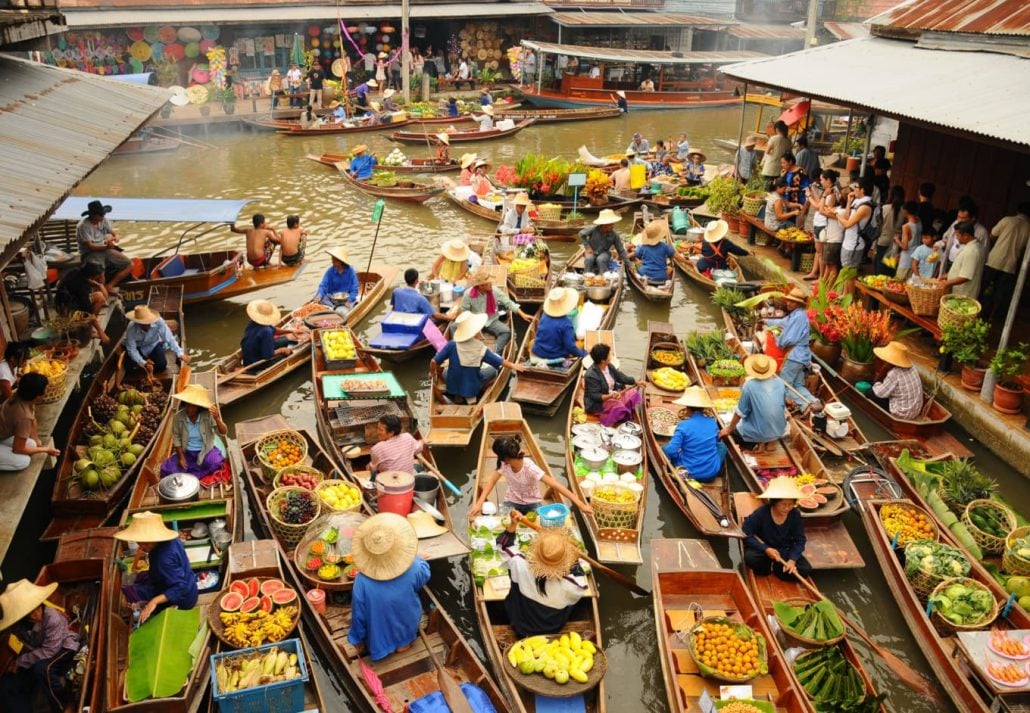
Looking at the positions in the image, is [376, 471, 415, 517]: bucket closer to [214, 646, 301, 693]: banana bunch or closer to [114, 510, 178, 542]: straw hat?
[214, 646, 301, 693]: banana bunch

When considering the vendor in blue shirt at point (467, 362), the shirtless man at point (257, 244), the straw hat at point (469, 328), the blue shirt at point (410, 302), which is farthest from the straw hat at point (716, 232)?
the shirtless man at point (257, 244)

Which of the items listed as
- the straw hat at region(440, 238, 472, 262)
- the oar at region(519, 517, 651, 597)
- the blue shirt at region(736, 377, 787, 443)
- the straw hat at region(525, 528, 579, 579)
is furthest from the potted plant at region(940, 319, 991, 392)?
the straw hat at region(440, 238, 472, 262)

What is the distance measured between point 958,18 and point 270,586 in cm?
1392

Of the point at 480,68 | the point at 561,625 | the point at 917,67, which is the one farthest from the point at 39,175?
the point at 480,68

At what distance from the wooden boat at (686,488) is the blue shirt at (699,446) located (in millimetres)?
131

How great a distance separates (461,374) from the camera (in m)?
10.3

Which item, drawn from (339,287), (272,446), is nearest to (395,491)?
(272,446)

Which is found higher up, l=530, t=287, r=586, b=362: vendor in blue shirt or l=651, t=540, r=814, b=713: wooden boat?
l=530, t=287, r=586, b=362: vendor in blue shirt

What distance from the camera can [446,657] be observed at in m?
6.63

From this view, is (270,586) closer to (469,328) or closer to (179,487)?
(179,487)

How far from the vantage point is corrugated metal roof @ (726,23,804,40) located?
36250mm

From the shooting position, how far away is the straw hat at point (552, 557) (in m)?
6.33

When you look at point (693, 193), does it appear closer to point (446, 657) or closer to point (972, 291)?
point (972, 291)

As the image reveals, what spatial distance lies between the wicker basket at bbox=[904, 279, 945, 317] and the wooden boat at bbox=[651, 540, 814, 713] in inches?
213
